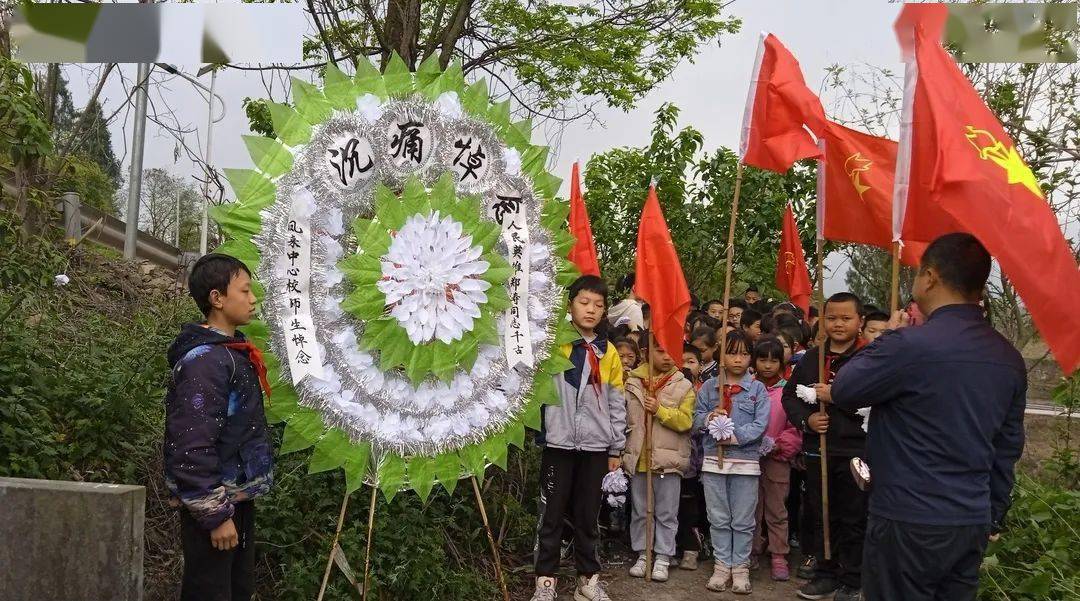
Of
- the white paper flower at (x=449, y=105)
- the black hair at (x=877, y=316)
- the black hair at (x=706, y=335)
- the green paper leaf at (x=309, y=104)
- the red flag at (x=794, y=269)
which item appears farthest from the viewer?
the red flag at (x=794, y=269)

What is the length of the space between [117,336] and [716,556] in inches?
168

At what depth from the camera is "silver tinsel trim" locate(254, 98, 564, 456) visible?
4.23 m

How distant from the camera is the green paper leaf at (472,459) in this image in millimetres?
4559

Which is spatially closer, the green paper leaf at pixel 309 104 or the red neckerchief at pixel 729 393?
the green paper leaf at pixel 309 104

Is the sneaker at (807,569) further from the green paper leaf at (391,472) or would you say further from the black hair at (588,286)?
the green paper leaf at (391,472)

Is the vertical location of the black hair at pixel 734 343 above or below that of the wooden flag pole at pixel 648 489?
above

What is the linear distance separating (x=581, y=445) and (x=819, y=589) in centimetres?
187

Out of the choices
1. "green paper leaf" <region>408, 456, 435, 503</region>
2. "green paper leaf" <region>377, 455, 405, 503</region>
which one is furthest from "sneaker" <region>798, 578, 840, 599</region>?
"green paper leaf" <region>377, 455, 405, 503</region>

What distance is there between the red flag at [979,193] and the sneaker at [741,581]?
277 centimetres

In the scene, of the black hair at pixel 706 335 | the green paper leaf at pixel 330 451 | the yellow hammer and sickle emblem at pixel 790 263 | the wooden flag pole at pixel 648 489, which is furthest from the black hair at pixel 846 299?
the yellow hammer and sickle emblem at pixel 790 263

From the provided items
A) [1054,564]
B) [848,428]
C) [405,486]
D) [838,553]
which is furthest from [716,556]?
[405,486]

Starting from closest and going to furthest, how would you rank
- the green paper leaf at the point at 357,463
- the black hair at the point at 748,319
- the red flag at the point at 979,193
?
the red flag at the point at 979,193 < the green paper leaf at the point at 357,463 < the black hair at the point at 748,319

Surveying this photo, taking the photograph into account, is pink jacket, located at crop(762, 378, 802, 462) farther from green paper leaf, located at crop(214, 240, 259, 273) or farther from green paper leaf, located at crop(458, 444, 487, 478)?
green paper leaf, located at crop(214, 240, 259, 273)

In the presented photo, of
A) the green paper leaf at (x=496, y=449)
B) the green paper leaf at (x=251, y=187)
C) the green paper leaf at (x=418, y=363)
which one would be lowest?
the green paper leaf at (x=496, y=449)
